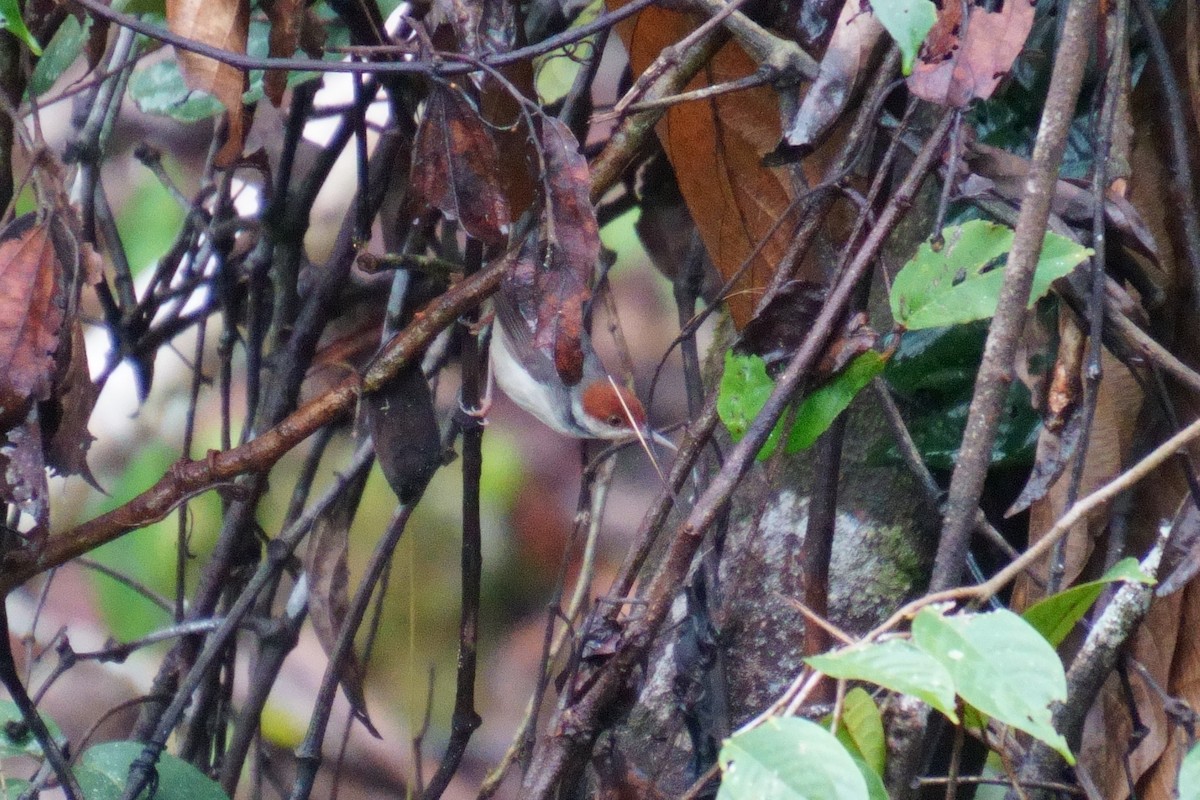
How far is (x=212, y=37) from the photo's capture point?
1180 mm

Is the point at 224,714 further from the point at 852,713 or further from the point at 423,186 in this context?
the point at 852,713

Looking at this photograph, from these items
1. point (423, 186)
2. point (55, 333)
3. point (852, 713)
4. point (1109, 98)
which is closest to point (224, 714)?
point (55, 333)

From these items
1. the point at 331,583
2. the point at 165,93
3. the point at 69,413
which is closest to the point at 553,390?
the point at 331,583

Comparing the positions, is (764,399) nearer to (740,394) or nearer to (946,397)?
(740,394)

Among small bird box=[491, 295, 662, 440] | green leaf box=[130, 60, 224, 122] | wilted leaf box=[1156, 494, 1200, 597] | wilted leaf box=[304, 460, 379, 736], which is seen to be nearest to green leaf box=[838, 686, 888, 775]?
wilted leaf box=[1156, 494, 1200, 597]

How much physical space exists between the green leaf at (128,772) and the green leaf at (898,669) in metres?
1.06

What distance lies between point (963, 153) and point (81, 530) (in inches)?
46.6

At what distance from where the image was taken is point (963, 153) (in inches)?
46.7

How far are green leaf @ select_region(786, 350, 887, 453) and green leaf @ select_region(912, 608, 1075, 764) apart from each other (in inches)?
17.1

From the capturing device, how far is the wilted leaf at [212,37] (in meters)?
1.16

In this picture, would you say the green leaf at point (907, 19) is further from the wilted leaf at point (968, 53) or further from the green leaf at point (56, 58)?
the green leaf at point (56, 58)

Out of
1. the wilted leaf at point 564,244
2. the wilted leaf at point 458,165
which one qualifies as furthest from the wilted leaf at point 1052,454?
the wilted leaf at point 458,165

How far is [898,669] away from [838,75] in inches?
29.5

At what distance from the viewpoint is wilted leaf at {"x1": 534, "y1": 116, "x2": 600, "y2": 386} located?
1163mm
